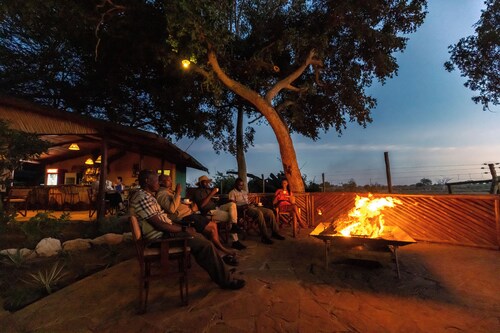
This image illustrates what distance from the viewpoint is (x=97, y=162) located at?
1390 centimetres

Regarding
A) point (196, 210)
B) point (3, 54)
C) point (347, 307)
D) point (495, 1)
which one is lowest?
point (347, 307)

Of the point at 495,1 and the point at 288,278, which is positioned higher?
the point at 495,1

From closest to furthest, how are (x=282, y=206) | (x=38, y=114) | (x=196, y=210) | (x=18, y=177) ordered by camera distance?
(x=196, y=210), (x=38, y=114), (x=282, y=206), (x=18, y=177)

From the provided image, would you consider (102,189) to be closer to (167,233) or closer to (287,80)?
A: (167,233)

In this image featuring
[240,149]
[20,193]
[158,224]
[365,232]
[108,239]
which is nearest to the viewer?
[158,224]

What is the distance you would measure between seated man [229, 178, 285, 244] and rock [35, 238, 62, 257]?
11.7 ft

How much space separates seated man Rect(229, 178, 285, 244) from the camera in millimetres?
6438

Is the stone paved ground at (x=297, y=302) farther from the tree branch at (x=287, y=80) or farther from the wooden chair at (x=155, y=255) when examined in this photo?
the tree branch at (x=287, y=80)

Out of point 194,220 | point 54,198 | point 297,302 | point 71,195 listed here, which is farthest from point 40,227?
point 54,198

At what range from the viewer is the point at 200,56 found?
9.33m

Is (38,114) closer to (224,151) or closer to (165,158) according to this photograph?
(165,158)

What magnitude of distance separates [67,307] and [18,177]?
1746 centimetres

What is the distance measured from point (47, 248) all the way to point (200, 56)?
6.95 meters

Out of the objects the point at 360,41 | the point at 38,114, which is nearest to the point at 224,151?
the point at 360,41
